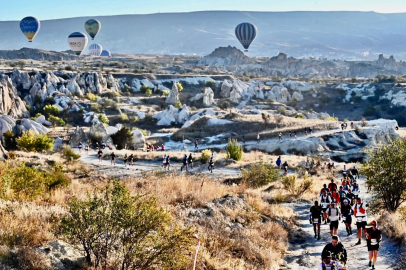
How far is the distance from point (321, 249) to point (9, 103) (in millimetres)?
54577

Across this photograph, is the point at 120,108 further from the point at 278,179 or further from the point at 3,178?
the point at 3,178

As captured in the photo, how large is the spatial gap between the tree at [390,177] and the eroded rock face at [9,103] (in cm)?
4981

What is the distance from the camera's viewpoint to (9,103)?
56000mm

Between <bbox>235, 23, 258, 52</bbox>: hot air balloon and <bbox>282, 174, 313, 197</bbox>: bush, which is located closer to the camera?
<bbox>282, 174, 313, 197</bbox>: bush

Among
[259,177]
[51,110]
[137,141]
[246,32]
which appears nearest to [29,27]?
[51,110]

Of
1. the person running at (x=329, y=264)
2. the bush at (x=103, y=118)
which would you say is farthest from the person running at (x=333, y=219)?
the bush at (x=103, y=118)

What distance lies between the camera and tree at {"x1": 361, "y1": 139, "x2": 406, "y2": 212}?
14641 millimetres

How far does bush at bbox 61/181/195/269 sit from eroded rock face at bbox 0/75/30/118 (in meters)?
51.5

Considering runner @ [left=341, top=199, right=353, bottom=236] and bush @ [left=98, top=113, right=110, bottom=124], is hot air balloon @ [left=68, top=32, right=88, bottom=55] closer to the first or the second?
bush @ [left=98, top=113, right=110, bottom=124]

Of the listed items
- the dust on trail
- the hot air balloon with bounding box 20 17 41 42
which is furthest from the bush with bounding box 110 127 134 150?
the hot air balloon with bounding box 20 17 41 42

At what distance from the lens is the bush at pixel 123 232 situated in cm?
686

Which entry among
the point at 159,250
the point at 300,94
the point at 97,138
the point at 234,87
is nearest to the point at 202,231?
the point at 159,250

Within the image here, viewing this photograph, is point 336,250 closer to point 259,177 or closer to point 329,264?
point 329,264

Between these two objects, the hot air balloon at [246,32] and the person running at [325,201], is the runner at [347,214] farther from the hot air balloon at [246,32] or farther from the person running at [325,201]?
the hot air balloon at [246,32]
